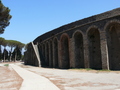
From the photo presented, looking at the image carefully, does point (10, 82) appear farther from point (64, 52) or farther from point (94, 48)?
point (64, 52)

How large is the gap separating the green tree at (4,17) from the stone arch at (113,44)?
16.9 meters

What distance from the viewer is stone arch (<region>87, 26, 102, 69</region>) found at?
585 inches

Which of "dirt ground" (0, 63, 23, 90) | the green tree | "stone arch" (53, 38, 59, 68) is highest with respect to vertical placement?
the green tree

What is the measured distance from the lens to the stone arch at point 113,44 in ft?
43.4

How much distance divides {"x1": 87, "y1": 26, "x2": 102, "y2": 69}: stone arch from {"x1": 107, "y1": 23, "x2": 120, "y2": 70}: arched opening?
5.30 feet

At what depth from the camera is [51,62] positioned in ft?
76.5

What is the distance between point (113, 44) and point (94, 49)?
251cm

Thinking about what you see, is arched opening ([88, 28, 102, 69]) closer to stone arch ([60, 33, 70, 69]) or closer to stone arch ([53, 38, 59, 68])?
stone arch ([60, 33, 70, 69])

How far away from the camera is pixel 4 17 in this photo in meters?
21.4

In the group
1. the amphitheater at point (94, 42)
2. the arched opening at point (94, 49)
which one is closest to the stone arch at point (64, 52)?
the amphitheater at point (94, 42)

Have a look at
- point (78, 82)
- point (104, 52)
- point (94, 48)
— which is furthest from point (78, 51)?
point (78, 82)

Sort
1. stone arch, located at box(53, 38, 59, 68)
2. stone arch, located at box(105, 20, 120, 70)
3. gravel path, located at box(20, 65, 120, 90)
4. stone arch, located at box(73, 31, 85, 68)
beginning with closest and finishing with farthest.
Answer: gravel path, located at box(20, 65, 120, 90) < stone arch, located at box(105, 20, 120, 70) < stone arch, located at box(73, 31, 85, 68) < stone arch, located at box(53, 38, 59, 68)

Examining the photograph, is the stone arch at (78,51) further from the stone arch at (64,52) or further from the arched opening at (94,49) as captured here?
the stone arch at (64,52)

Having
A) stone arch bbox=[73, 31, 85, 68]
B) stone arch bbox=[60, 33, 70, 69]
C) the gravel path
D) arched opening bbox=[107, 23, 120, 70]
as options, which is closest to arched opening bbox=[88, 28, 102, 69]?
arched opening bbox=[107, 23, 120, 70]
